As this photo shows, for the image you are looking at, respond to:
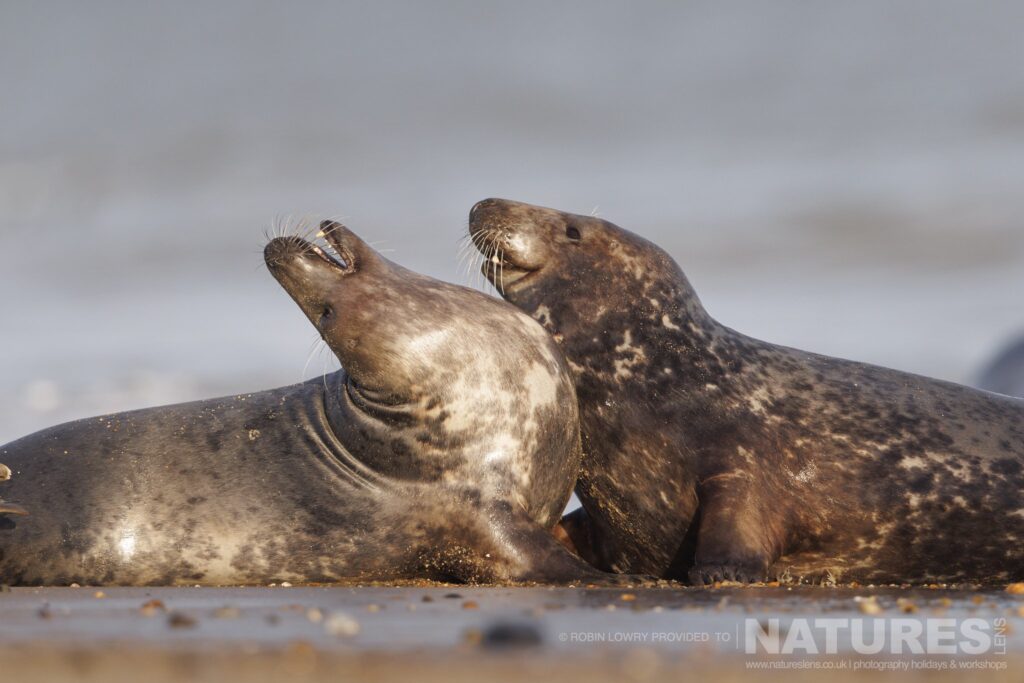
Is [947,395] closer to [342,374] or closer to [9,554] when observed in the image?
[342,374]

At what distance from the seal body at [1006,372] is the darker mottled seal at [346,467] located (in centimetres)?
1583

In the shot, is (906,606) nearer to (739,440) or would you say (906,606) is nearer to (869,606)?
(869,606)

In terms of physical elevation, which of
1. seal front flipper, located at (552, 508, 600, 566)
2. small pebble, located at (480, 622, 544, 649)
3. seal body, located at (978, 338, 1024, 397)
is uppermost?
seal body, located at (978, 338, 1024, 397)

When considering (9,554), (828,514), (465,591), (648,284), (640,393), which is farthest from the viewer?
(648,284)

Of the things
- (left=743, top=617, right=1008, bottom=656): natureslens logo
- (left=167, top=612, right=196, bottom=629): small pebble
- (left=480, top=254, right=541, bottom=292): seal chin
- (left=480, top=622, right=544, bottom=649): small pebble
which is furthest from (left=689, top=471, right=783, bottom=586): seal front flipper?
(left=167, top=612, right=196, bottom=629): small pebble

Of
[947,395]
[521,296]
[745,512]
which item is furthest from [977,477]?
[521,296]

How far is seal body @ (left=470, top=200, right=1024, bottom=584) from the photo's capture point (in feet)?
25.1

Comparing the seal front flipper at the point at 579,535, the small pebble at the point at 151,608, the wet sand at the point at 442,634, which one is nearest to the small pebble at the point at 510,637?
the wet sand at the point at 442,634

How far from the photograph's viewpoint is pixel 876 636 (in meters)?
3.59

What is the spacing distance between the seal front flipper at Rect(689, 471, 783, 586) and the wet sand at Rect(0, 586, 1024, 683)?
87 centimetres

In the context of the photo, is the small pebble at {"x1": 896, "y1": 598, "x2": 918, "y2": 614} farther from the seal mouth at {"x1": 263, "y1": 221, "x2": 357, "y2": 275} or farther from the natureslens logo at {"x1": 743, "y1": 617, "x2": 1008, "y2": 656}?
the seal mouth at {"x1": 263, "y1": 221, "x2": 357, "y2": 275}

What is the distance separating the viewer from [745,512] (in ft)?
23.8

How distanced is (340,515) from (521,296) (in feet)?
7.72

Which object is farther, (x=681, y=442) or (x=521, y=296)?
(x=521, y=296)
